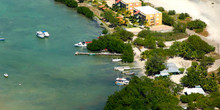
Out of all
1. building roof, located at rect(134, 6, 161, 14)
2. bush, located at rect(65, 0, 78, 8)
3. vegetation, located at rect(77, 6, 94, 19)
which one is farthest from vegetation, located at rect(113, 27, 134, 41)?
bush, located at rect(65, 0, 78, 8)

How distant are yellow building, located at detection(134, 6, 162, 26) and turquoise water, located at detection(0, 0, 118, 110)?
8538 mm

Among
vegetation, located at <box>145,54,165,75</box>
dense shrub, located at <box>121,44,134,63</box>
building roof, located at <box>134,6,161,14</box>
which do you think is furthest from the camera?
building roof, located at <box>134,6,161,14</box>

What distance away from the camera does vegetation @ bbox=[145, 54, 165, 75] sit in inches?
1686

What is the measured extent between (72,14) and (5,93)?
32.8 metres

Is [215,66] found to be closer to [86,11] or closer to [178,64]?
[178,64]

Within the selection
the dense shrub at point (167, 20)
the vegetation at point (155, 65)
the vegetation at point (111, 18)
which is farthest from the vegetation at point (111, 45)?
the dense shrub at point (167, 20)

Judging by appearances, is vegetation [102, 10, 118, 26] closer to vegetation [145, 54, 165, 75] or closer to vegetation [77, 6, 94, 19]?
vegetation [77, 6, 94, 19]

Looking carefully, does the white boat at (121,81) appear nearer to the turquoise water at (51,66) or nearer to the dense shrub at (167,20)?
the turquoise water at (51,66)

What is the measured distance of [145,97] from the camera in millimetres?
34938

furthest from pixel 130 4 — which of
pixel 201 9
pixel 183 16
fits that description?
pixel 201 9

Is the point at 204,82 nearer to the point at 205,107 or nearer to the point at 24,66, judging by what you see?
the point at 205,107

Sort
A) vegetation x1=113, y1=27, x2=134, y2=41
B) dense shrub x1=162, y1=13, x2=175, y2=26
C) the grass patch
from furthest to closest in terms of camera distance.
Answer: dense shrub x1=162, y1=13, x2=175, y2=26, the grass patch, vegetation x1=113, y1=27, x2=134, y2=41

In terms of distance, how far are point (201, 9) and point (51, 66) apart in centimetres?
3752

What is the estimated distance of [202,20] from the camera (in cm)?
6178
